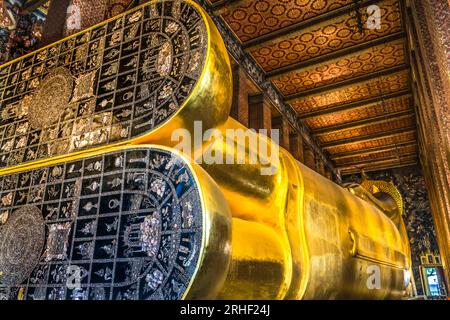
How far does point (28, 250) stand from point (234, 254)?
92 cm

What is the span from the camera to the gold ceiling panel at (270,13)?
5207 mm

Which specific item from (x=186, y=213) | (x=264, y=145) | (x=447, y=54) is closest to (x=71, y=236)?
(x=186, y=213)

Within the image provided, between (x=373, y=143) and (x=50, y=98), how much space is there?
396 inches

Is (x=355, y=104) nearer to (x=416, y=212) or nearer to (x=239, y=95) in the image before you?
(x=239, y=95)

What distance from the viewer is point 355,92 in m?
7.53

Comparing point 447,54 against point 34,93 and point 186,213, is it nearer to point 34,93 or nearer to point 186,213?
point 186,213

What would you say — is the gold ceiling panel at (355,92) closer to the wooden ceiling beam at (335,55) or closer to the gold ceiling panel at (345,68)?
the gold ceiling panel at (345,68)

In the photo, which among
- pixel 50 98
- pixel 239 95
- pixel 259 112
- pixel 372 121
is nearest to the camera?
pixel 50 98

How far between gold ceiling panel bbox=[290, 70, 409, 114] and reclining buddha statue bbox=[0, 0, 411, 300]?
6.27 m

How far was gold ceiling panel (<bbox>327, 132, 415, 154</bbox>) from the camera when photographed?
9570 millimetres

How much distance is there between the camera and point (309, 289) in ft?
3.97

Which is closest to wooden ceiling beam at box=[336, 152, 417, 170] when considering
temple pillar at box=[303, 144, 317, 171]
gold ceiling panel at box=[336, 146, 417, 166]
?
gold ceiling panel at box=[336, 146, 417, 166]

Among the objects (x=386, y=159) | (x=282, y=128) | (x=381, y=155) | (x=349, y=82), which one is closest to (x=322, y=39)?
(x=349, y=82)

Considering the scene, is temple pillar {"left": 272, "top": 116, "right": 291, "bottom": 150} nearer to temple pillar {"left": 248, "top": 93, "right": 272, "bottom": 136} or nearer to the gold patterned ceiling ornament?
temple pillar {"left": 248, "top": 93, "right": 272, "bottom": 136}
